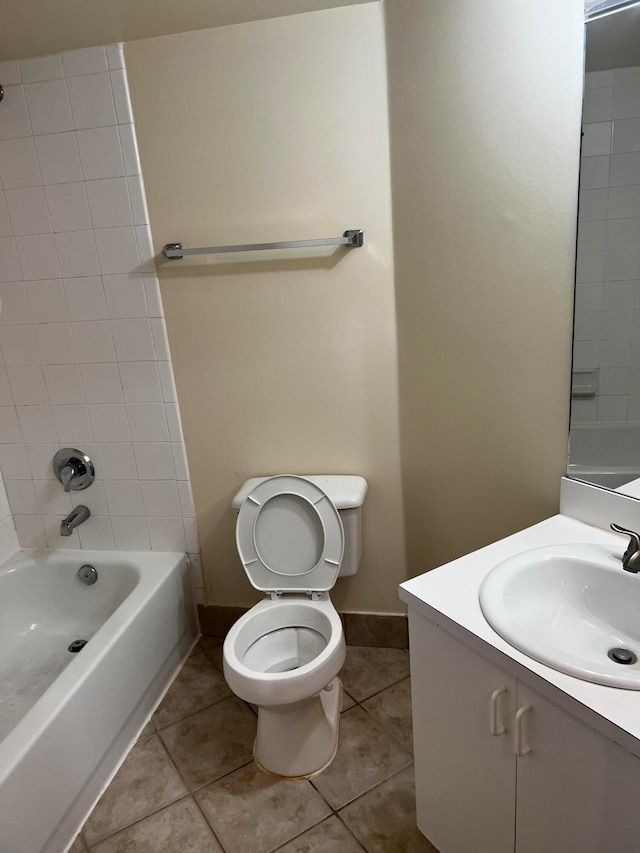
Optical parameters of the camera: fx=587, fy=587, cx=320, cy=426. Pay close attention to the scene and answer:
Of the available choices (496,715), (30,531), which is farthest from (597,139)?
(30,531)

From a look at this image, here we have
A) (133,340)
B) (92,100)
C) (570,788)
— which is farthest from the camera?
(133,340)

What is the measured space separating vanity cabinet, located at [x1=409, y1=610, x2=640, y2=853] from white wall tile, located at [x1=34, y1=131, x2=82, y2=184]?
1.82m

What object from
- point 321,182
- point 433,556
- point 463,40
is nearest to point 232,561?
point 433,556

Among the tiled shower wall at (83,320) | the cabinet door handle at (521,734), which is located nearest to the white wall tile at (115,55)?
the tiled shower wall at (83,320)

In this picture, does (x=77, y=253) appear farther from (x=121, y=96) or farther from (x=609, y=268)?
(x=609, y=268)

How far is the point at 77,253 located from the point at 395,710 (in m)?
1.96

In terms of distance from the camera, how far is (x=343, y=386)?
6.82 feet

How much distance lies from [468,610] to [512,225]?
3.43 feet

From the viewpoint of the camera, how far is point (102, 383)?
2.23 metres

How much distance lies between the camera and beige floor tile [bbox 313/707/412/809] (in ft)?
5.71

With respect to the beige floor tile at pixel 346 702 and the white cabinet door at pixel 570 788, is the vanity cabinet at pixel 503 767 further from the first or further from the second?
the beige floor tile at pixel 346 702

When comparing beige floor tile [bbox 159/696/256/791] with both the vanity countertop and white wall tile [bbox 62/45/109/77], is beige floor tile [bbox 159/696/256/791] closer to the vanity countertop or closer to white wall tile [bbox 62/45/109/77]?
the vanity countertop

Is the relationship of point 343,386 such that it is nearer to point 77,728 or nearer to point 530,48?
point 530,48

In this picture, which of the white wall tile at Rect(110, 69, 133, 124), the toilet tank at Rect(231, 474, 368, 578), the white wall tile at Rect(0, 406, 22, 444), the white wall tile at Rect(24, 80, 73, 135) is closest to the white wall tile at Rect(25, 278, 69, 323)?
the white wall tile at Rect(0, 406, 22, 444)
